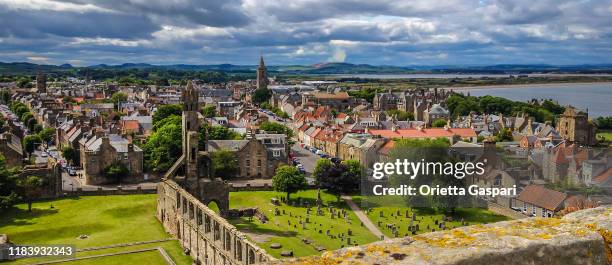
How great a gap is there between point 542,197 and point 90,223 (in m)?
36.7

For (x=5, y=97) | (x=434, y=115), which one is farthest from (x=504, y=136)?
(x=5, y=97)

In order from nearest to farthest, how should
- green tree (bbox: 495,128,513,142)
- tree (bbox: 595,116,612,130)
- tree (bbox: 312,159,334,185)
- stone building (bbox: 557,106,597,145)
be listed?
tree (bbox: 312,159,334,185), stone building (bbox: 557,106,597,145), green tree (bbox: 495,128,513,142), tree (bbox: 595,116,612,130)

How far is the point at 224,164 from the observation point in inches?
2448

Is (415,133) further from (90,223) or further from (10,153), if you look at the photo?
(10,153)

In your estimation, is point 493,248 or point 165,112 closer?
point 493,248

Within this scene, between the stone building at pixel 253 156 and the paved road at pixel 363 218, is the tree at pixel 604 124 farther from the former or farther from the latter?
the paved road at pixel 363 218

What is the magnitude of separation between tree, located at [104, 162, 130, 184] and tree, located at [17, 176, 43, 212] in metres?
9.34

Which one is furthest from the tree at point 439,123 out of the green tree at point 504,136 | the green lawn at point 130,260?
the green lawn at point 130,260

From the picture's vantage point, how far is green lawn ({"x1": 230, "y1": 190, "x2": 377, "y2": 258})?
3734cm

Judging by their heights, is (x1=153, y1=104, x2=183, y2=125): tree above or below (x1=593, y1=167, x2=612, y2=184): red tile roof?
above

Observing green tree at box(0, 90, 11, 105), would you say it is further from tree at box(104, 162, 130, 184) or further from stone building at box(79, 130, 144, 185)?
tree at box(104, 162, 130, 184)

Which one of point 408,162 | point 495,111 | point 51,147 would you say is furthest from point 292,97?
point 408,162

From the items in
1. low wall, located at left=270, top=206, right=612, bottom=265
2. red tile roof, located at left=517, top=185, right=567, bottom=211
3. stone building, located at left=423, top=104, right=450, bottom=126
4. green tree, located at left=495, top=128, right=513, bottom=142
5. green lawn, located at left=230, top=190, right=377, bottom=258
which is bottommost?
green lawn, located at left=230, top=190, right=377, bottom=258

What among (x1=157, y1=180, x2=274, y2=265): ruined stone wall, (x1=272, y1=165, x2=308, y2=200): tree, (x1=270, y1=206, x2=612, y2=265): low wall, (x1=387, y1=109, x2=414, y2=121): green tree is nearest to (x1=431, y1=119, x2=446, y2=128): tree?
(x1=387, y1=109, x2=414, y2=121): green tree
